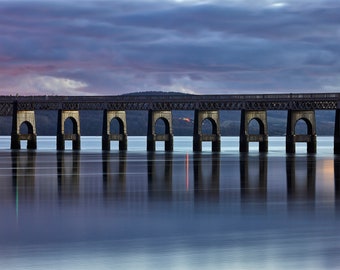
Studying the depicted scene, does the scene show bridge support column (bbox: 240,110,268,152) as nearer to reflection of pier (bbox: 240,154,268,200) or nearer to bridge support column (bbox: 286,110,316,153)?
bridge support column (bbox: 286,110,316,153)

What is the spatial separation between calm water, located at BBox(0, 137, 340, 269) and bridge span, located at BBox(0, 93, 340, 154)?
239 ft

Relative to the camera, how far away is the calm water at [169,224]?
1032 inches

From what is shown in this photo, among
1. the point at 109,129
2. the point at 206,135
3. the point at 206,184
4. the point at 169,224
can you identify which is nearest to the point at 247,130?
the point at 206,135

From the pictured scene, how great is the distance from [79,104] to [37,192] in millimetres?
98895

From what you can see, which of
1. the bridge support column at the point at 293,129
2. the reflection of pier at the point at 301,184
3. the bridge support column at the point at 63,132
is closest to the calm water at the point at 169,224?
the reflection of pier at the point at 301,184

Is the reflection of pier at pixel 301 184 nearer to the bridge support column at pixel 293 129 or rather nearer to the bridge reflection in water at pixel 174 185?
the bridge reflection in water at pixel 174 185

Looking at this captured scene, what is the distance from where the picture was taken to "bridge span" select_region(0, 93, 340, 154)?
132 metres

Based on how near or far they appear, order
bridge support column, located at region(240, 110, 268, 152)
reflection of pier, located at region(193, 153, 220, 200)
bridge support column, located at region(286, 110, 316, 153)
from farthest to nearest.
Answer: bridge support column, located at region(240, 110, 268, 152) → bridge support column, located at region(286, 110, 316, 153) → reflection of pier, located at region(193, 153, 220, 200)

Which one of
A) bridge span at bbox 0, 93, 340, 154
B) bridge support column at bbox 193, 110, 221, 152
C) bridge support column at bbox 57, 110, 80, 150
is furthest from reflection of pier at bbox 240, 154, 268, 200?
bridge support column at bbox 57, 110, 80, 150

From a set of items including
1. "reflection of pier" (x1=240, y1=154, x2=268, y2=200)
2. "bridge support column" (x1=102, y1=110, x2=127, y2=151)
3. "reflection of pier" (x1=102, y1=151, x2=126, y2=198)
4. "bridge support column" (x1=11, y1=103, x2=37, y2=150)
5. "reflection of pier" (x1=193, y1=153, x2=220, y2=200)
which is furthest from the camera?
"bridge support column" (x1=11, y1=103, x2=37, y2=150)

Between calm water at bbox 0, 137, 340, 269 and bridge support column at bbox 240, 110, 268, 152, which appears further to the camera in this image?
bridge support column at bbox 240, 110, 268, 152

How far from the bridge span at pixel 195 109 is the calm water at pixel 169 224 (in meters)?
72.9

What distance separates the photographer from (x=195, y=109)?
5492 inches

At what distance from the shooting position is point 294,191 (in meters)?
51.3
